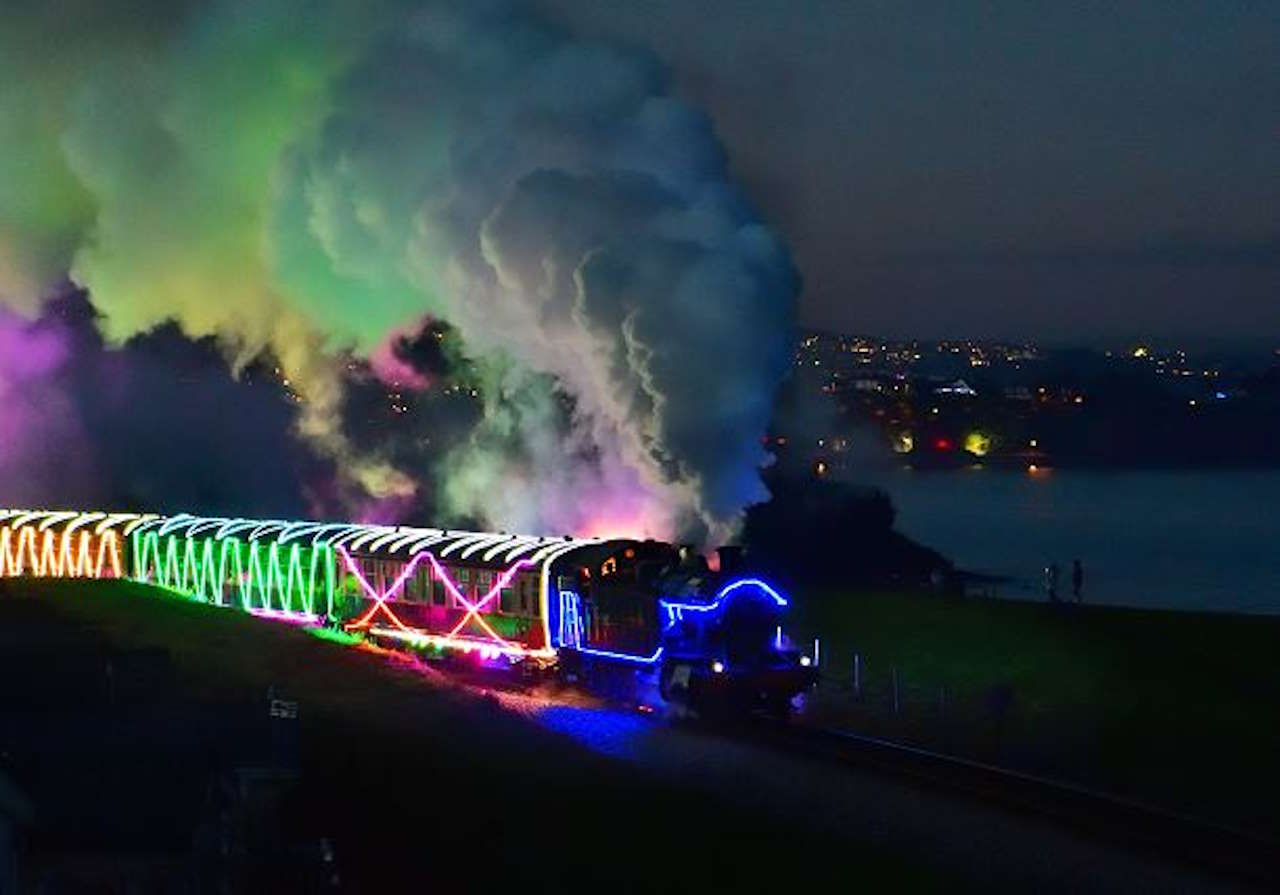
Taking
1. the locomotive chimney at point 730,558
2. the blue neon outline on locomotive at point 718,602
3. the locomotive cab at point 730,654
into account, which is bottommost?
the locomotive cab at point 730,654

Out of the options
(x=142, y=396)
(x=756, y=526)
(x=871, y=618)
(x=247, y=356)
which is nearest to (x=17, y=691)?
(x=871, y=618)

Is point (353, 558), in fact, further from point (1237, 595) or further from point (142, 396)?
point (1237, 595)

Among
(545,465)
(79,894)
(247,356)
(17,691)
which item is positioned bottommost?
(79,894)

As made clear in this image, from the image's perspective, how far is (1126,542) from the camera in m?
135

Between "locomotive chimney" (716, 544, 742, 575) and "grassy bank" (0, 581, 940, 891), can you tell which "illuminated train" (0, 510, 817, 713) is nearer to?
"locomotive chimney" (716, 544, 742, 575)

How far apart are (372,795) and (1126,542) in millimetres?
115511

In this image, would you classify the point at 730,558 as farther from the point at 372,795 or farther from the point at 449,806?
the point at 372,795

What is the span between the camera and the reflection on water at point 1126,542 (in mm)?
96113

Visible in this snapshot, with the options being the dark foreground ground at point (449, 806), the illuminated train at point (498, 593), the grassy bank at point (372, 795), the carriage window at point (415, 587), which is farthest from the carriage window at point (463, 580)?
the dark foreground ground at point (449, 806)

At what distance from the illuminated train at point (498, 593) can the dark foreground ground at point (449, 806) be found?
146cm

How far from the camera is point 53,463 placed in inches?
3484

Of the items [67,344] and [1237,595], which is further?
[1237,595]

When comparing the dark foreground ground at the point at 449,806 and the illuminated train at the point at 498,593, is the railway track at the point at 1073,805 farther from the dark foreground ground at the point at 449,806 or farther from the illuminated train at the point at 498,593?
the illuminated train at the point at 498,593

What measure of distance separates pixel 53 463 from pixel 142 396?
639 centimetres
